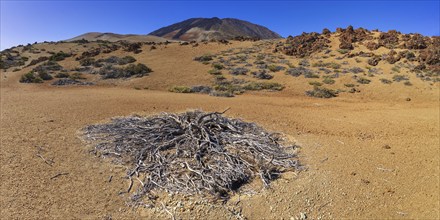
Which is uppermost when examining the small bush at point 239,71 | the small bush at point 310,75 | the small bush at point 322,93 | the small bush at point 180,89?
the small bush at point 239,71

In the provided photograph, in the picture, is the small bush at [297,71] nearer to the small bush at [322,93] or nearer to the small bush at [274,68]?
the small bush at [274,68]

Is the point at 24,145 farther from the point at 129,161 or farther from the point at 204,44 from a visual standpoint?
the point at 204,44

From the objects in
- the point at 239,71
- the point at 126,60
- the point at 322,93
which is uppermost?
the point at 126,60

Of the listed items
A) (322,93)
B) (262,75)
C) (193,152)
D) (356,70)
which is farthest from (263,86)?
(193,152)

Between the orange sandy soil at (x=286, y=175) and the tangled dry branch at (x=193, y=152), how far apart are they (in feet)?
1.21

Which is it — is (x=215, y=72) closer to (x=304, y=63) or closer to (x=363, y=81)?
(x=304, y=63)

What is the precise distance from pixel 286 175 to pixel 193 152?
6.21 feet

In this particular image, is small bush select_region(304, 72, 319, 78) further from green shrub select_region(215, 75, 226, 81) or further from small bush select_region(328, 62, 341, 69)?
green shrub select_region(215, 75, 226, 81)

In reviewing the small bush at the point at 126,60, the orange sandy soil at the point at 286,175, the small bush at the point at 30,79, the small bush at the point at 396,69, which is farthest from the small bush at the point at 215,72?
the small bush at the point at 396,69

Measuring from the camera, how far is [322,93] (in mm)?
15547

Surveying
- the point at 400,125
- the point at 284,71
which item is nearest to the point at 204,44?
the point at 284,71

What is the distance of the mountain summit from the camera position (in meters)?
85.1

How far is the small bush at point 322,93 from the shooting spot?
1545 cm

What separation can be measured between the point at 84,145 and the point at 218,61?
60.4ft
